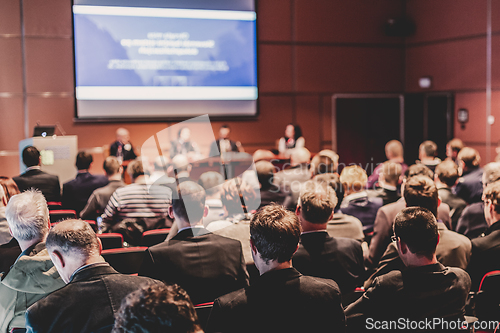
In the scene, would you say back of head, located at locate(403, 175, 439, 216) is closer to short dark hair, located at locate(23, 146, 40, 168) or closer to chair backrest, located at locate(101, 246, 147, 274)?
chair backrest, located at locate(101, 246, 147, 274)

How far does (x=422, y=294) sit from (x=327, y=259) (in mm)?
650

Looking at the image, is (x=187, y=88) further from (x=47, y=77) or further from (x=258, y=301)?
(x=258, y=301)

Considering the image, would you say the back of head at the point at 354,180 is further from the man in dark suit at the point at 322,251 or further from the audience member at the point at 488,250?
the man in dark suit at the point at 322,251

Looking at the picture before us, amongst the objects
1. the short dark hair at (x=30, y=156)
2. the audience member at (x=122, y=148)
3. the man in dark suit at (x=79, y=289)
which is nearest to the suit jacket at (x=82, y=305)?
the man in dark suit at (x=79, y=289)

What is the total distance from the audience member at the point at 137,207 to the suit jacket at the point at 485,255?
2.31 metres

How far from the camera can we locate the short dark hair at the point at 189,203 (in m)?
2.54

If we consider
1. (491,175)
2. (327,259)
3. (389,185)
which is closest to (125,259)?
(327,259)

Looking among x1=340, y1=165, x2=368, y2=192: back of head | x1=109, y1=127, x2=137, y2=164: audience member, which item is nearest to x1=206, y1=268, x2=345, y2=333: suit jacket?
x1=340, y1=165, x2=368, y2=192: back of head

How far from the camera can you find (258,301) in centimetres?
160

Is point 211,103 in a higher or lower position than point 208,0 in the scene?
lower

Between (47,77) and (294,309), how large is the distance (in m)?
7.45

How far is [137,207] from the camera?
3.87 m

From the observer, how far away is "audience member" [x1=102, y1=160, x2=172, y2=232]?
3.81m

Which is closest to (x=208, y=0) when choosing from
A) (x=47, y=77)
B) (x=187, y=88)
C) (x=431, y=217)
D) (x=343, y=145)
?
(x=187, y=88)
